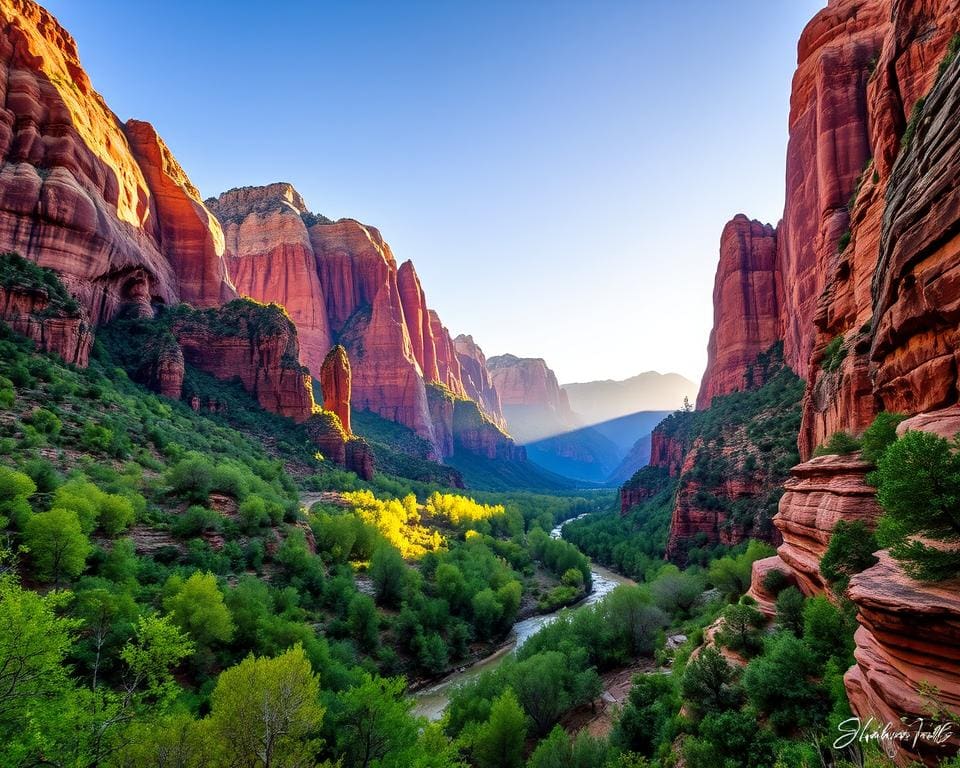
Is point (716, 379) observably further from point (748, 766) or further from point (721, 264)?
point (748, 766)

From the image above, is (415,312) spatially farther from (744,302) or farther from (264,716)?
(264,716)

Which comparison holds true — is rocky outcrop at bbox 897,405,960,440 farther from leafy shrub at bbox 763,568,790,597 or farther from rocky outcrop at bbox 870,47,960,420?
leafy shrub at bbox 763,568,790,597

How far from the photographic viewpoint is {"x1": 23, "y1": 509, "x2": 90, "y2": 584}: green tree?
1606cm

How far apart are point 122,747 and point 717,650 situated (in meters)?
17.5

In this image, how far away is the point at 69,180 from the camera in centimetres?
3484

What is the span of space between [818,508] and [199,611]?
21936mm

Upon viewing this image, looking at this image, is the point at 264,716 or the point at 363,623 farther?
the point at 363,623

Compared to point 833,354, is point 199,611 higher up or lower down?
lower down

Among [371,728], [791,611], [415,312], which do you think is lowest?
[371,728]

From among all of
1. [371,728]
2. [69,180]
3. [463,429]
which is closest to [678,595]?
[371,728]

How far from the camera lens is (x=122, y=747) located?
31.9ft

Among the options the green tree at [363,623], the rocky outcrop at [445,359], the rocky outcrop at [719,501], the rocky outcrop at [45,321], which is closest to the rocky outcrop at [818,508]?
the green tree at [363,623]

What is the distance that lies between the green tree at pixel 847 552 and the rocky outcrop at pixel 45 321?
42.3 meters

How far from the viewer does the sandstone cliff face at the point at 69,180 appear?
1300 inches
